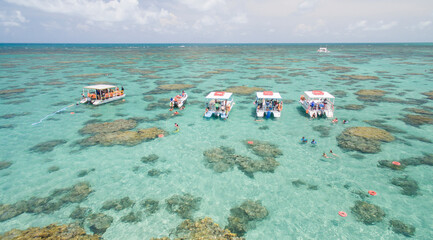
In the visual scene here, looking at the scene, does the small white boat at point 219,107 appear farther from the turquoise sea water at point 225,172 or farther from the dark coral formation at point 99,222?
the dark coral formation at point 99,222

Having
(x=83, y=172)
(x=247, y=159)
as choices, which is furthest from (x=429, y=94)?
(x=83, y=172)

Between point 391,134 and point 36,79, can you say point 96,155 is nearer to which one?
point 391,134

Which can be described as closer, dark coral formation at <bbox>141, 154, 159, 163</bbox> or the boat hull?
dark coral formation at <bbox>141, 154, 159, 163</bbox>

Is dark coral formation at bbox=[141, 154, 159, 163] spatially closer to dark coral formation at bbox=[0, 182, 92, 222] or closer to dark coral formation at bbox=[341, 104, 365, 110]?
dark coral formation at bbox=[0, 182, 92, 222]

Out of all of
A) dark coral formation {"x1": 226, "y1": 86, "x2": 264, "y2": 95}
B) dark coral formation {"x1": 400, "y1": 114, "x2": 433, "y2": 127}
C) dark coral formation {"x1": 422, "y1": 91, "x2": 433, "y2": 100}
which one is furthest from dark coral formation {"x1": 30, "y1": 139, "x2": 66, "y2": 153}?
dark coral formation {"x1": 422, "y1": 91, "x2": 433, "y2": 100}

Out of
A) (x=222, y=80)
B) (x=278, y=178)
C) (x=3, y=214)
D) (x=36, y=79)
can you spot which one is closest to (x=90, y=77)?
(x=36, y=79)

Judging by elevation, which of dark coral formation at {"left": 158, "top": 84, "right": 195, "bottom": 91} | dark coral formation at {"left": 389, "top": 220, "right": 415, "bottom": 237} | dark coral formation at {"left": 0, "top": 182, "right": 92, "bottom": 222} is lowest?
dark coral formation at {"left": 389, "top": 220, "right": 415, "bottom": 237}

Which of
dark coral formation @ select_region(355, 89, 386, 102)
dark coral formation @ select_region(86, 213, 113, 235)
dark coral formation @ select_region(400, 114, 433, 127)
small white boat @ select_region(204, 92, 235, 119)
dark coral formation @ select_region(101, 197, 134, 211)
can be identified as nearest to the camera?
dark coral formation @ select_region(86, 213, 113, 235)

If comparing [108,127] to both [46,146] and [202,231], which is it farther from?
[202,231]
